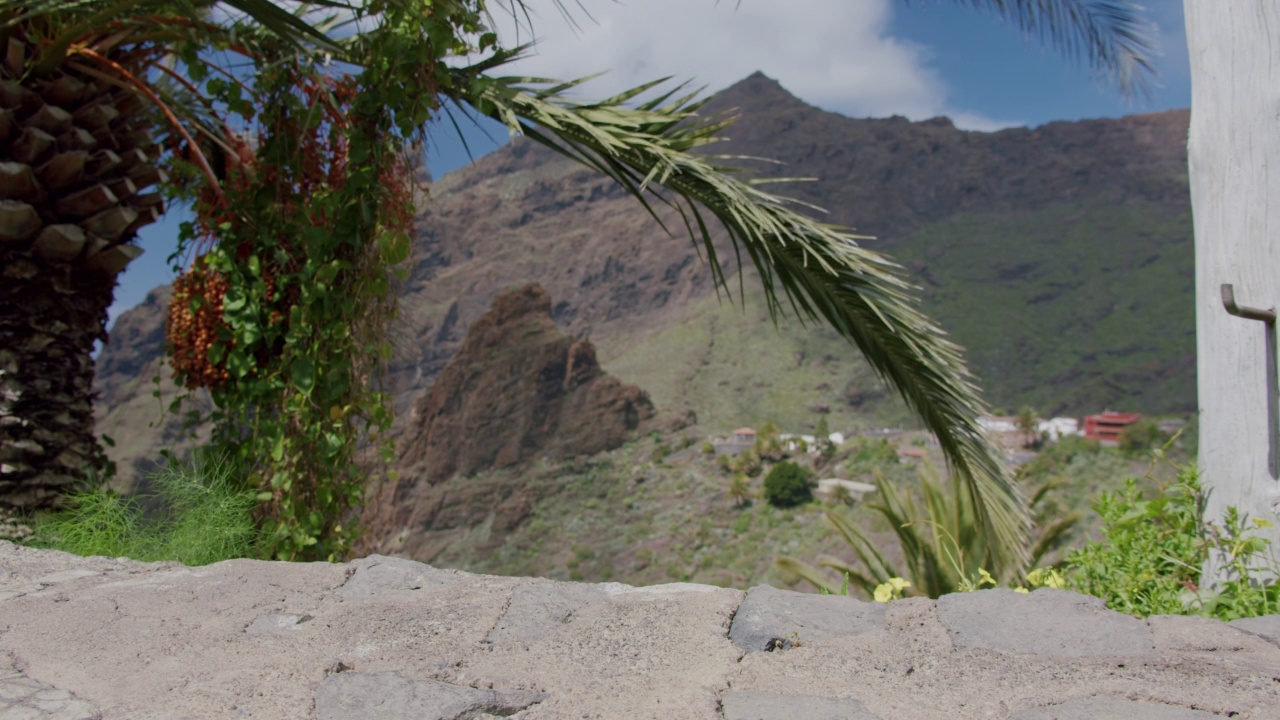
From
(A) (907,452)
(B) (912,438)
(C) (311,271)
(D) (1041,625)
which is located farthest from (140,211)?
(B) (912,438)

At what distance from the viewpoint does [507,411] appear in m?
31.6

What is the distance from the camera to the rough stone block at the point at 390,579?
6.15ft

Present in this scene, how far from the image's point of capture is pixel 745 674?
4.73ft

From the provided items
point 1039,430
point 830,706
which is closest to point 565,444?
point 1039,430

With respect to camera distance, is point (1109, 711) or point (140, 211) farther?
point (140, 211)

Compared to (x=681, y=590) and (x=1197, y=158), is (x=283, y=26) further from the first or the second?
(x=1197, y=158)

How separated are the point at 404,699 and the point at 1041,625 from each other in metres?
1.10

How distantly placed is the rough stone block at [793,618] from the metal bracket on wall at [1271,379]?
133 centimetres

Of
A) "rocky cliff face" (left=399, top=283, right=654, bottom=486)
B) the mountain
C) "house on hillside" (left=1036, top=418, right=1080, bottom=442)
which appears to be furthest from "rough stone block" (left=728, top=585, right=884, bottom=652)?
"rocky cliff face" (left=399, top=283, right=654, bottom=486)

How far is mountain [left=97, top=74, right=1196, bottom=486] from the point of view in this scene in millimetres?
32750

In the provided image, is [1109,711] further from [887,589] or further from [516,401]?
[516,401]

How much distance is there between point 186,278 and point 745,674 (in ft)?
8.94

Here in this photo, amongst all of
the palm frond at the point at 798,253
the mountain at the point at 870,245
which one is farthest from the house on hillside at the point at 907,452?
the palm frond at the point at 798,253

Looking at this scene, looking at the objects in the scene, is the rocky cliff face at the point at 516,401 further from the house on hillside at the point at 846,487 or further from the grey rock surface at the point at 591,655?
the grey rock surface at the point at 591,655
